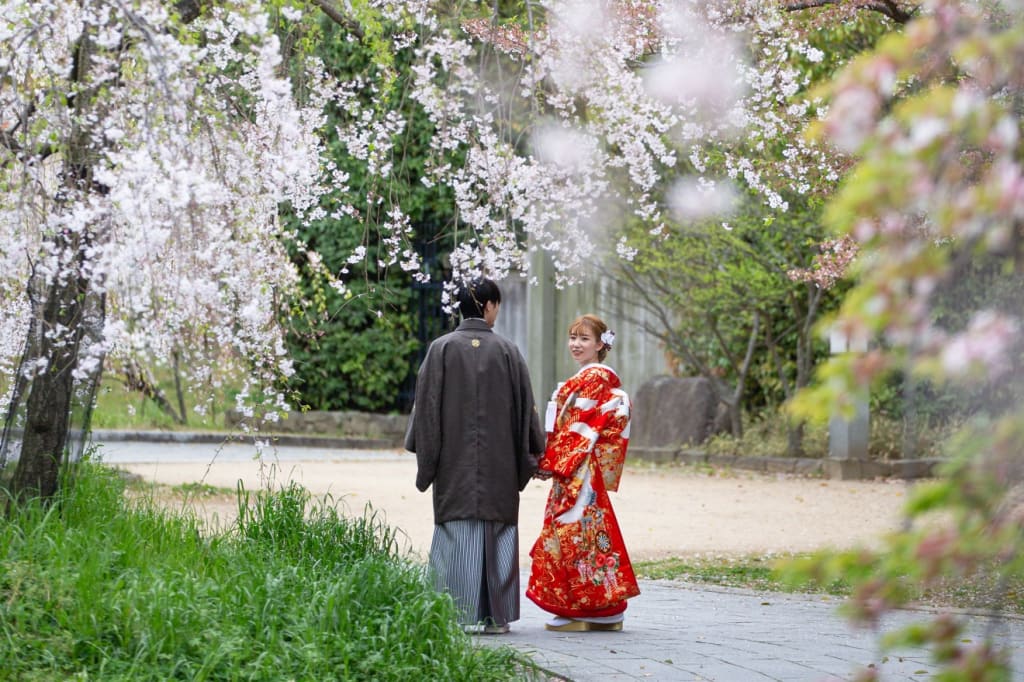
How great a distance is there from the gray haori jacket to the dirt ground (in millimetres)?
1974

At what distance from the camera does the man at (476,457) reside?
5246 millimetres

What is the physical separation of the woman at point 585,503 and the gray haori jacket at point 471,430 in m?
0.21

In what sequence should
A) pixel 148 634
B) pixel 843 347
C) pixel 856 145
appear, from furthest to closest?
pixel 843 347 → pixel 148 634 → pixel 856 145

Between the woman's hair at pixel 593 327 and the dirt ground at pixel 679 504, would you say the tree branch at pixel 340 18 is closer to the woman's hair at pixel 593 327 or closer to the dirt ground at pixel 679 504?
the woman's hair at pixel 593 327

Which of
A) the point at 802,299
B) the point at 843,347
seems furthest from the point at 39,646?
the point at 802,299

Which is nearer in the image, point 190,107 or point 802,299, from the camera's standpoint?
point 190,107

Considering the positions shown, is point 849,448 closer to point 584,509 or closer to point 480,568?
point 584,509

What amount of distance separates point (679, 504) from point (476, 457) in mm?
5488

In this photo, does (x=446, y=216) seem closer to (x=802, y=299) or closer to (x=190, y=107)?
(x=802, y=299)

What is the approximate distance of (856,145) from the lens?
153cm

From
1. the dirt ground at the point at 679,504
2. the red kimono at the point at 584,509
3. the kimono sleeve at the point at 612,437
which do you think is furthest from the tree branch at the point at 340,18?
the dirt ground at the point at 679,504

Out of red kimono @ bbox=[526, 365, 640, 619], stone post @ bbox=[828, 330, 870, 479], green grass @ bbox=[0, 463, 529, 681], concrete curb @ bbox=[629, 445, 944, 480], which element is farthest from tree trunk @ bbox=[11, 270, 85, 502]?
concrete curb @ bbox=[629, 445, 944, 480]

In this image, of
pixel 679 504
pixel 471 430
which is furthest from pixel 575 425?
pixel 679 504

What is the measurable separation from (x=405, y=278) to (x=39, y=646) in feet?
41.5
